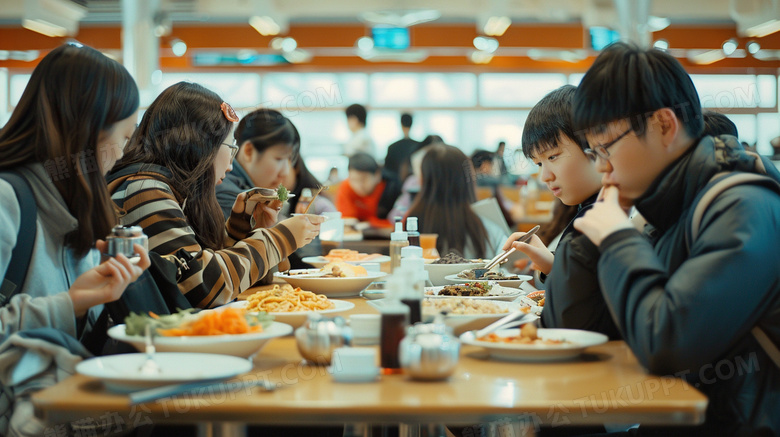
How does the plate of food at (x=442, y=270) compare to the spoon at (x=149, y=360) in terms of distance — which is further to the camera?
the plate of food at (x=442, y=270)

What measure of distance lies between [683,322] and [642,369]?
0.41ft

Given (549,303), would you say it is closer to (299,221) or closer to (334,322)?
(334,322)

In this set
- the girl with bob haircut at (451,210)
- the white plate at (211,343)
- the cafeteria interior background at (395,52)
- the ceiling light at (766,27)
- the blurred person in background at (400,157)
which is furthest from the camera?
the cafeteria interior background at (395,52)

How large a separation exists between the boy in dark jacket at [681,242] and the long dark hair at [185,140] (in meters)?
1.36

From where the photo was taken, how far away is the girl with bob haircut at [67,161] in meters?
1.60

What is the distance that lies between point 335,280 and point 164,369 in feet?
3.49

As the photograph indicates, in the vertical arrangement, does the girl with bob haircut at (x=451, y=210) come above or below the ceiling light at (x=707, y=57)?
below

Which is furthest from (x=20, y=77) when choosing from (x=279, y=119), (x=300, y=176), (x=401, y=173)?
(x=279, y=119)

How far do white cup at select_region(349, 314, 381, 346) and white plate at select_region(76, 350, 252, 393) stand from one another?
0.90 ft

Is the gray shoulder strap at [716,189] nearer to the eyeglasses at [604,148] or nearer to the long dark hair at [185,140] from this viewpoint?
the eyeglasses at [604,148]

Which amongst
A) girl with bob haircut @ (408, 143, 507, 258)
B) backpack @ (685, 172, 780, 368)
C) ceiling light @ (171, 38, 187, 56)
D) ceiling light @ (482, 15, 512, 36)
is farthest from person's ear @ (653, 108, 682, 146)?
ceiling light @ (171, 38, 187, 56)

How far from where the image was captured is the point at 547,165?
2.22 metres

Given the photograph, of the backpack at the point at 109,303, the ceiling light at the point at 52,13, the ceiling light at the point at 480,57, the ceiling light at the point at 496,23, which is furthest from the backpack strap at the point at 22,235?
the ceiling light at the point at 480,57

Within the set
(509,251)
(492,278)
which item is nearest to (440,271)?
(492,278)
